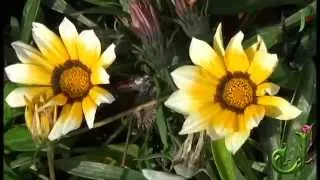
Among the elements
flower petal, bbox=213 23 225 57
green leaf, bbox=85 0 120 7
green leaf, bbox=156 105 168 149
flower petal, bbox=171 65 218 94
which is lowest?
green leaf, bbox=156 105 168 149

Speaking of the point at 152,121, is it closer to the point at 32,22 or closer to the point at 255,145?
the point at 255,145

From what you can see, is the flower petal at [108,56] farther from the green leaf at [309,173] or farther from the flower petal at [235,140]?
the green leaf at [309,173]

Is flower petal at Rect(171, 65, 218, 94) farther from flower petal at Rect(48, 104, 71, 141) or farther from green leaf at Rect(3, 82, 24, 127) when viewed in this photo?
green leaf at Rect(3, 82, 24, 127)

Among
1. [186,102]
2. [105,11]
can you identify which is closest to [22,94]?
[105,11]

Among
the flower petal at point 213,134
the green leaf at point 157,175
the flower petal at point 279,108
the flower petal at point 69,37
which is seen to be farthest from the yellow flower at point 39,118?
the flower petal at point 279,108

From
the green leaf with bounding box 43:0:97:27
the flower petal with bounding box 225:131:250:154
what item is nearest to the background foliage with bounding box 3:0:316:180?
the green leaf with bounding box 43:0:97:27

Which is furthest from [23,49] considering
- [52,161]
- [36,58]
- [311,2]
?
[311,2]

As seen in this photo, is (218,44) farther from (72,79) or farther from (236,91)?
(72,79)
